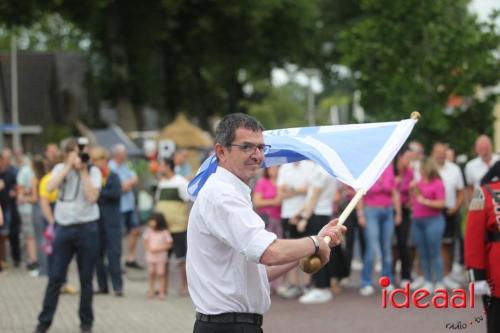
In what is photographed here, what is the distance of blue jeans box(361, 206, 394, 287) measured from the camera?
12.8 m

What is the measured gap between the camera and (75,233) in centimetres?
1001

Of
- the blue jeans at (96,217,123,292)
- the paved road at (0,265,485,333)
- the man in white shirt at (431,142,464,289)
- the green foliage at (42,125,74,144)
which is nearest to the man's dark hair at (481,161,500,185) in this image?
the paved road at (0,265,485,333)

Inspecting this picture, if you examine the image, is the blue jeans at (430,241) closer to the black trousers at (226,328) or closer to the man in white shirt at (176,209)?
the man in white shirt at (176,209)

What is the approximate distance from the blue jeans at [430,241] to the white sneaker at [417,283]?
23 centimetres

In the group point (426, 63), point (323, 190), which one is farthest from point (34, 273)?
point (426, 63)

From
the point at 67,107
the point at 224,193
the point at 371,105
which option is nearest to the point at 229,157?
the point at 224,193

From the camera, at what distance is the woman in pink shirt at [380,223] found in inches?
500

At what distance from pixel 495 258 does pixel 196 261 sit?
263cm

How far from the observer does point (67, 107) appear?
63375 mm

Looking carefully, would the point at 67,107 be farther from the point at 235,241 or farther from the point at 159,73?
the point at 235,241

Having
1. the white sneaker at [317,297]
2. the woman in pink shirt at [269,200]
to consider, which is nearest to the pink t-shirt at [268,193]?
the woman in pink shirt at [269,200]

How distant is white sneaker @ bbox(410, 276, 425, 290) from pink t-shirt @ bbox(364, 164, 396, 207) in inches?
47.5

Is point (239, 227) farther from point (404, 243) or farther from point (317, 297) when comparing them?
point (404, 243)

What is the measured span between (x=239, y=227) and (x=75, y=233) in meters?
5.77
